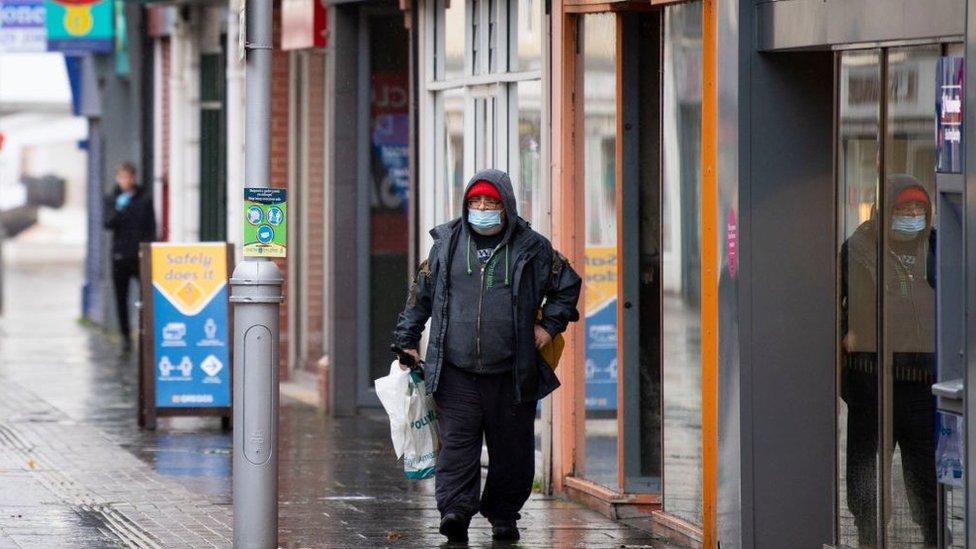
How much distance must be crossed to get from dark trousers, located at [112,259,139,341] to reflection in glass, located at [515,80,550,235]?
9.77 m

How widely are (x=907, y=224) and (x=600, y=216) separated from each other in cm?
326

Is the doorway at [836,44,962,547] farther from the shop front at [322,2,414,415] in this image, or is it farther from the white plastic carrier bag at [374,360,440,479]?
the shop front at [322,2,414,415]

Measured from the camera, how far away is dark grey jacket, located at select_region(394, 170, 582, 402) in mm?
9461

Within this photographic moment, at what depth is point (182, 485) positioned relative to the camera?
11406mm

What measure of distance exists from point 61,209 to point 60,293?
60.3ft

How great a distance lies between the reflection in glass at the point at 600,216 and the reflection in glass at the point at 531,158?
34cm

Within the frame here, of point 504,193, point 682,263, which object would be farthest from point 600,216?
point 504,193

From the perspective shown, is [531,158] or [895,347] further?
[531,158]

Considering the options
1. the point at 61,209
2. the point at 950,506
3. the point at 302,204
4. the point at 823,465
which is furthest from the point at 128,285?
the point at 61,209

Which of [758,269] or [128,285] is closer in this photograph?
[758,269]

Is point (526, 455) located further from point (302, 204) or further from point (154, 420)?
point (302, 204)

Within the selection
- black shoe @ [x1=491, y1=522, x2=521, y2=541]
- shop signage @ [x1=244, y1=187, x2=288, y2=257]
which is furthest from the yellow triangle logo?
shop signage @ [x1=244, y1=187, x2=288, y2=257]

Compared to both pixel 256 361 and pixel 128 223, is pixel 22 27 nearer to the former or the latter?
pixel 128 223

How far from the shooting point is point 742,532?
28.7ft
